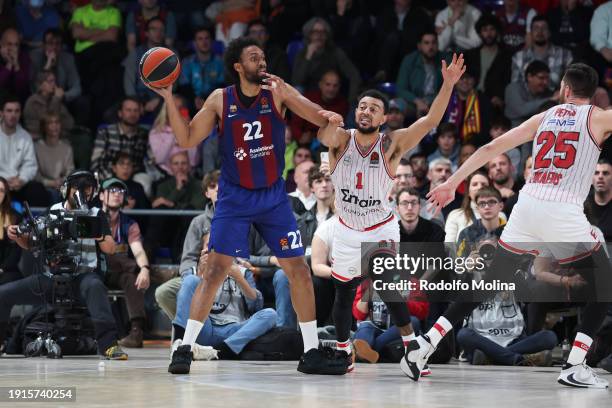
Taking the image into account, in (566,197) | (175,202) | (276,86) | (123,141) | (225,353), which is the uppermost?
(276,86)

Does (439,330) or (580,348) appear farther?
(439,330)

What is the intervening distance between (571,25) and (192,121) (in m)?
7.11

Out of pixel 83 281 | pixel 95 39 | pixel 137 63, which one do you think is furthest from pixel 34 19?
pixel 83 281

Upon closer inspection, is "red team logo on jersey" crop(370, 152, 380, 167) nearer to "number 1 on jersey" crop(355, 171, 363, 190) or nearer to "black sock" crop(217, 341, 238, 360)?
"number 1 on jersey" crop(355, 171, 363, 190)

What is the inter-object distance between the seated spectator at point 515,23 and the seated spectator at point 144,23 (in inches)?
166

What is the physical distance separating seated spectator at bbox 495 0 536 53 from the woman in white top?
338cm

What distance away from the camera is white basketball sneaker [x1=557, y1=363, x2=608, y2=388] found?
6.31 metres

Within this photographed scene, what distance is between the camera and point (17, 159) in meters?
12.0

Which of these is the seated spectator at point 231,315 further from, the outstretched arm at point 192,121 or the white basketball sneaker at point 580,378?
the white basketball sneaker at point 580,378

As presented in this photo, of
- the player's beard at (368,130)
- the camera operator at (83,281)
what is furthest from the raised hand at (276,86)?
the camera operator at (83,281)

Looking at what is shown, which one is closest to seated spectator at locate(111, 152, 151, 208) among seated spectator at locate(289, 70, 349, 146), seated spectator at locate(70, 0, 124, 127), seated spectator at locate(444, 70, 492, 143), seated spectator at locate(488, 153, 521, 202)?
seated spectator at locate(289, 70, 349, 146)

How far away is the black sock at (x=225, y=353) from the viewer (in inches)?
357

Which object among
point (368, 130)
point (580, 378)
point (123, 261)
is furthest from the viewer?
point (123, 261)

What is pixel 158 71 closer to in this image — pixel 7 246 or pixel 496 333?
pixel 496 333
